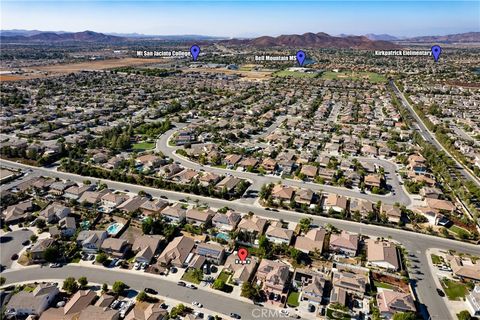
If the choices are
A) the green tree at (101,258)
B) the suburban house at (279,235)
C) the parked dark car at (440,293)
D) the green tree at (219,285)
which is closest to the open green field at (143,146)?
the green tree at (101,258)

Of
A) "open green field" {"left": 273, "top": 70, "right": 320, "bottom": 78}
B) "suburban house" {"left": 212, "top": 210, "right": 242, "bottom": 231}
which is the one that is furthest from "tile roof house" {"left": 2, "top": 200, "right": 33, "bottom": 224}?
"open green field" {"left": 273, "top": 70, "right": 320, "bottom": 78}

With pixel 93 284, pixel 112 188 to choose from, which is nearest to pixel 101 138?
pixel 112 188

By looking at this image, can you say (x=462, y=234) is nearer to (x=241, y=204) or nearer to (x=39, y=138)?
(x=241, y=204)

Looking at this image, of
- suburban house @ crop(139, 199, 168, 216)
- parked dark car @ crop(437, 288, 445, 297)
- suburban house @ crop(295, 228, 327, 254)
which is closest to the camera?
parked dark car @ crop(437, 288, 445, 297)

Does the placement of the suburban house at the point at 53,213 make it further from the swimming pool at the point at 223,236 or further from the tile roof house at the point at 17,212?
the swimming pool at the point at 223,236

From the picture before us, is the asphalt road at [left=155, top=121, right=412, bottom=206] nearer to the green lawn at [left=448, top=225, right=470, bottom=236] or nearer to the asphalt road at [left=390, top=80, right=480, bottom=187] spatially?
the green lawn at [left=448, top=225, right=470, bottom=236]

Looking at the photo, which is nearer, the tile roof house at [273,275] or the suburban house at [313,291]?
the suburban house at [313,291]

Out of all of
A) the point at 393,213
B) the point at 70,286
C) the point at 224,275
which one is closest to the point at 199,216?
the point at 224,275
